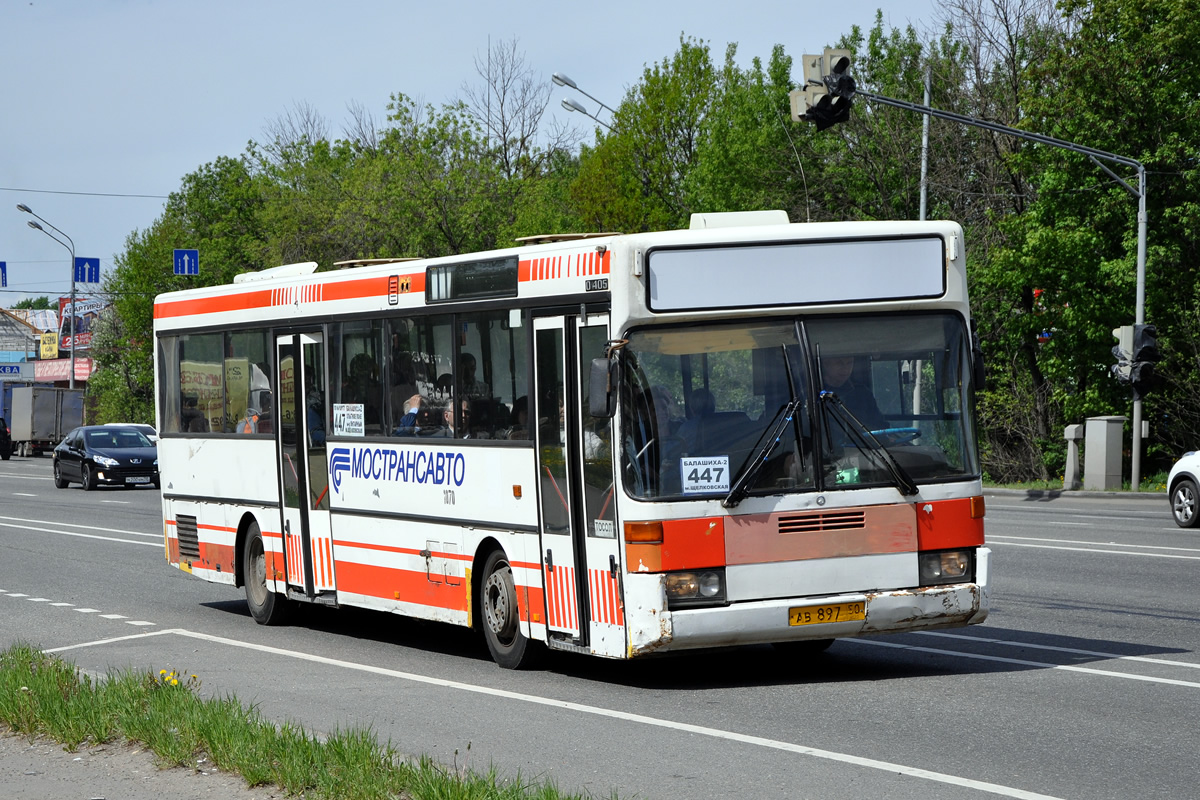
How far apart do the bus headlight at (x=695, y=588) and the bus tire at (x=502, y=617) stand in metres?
1.68

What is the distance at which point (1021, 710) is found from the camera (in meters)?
8.61

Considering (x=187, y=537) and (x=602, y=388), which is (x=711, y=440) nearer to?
(x=602, y=388)

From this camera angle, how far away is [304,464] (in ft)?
44.2

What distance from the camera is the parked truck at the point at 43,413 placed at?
67.6m

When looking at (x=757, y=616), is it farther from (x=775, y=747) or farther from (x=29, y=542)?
(x=29, y=542)

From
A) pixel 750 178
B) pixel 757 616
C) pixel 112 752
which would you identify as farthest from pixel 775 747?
pixel 750 178

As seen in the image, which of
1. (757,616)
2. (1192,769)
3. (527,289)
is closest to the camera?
(1192,769)

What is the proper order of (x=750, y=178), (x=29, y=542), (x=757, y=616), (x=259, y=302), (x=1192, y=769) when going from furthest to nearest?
(x=750, y=178) → (x=29, y=542) → (x=259, y=302) → (x=757, y=616) → (x=1192, y=769)

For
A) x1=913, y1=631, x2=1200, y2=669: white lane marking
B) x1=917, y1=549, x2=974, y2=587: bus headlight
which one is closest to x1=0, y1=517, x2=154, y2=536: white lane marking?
x1=913, y1=631, x2=1200, y2=669: white lane marking

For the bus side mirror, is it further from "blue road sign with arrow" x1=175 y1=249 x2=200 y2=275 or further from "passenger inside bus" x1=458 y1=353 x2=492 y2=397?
"blue road sign with arrow" x1=175 y1=249 x2=200 y2=275

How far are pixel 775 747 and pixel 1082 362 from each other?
110 ft

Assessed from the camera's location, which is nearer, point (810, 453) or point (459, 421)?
point (810, 453)

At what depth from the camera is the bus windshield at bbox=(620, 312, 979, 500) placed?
31.0ft

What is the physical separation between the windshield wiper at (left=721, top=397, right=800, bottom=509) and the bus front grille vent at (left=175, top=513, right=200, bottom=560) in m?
7.61
